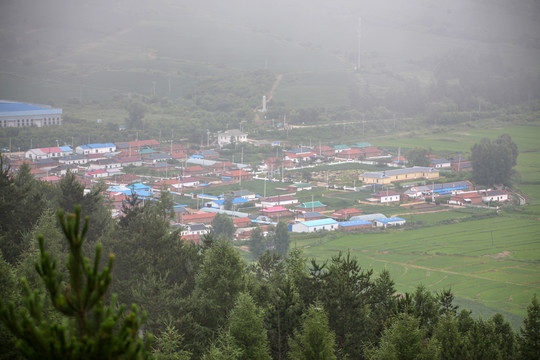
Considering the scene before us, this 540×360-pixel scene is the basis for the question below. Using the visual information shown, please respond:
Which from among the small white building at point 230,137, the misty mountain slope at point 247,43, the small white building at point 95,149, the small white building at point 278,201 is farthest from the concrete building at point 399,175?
the misty mountain slope at point 247,43

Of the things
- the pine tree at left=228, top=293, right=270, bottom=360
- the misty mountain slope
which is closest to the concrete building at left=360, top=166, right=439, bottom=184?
the misty mountain slope

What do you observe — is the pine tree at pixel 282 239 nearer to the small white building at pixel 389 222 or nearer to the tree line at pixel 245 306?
the small white building at pixel 389 222

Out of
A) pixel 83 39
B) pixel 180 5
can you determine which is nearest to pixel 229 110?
pixel 83 39

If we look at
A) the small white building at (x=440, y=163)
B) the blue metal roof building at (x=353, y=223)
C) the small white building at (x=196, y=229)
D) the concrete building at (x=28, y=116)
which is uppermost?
the concrete building at (x=28, y=116)

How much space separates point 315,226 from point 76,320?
17465 millimetres

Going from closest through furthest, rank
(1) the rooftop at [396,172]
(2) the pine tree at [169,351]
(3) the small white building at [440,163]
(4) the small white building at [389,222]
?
(2) the pine tree at [169,351] < (4) the small white building at [389,222] < (1) the rooftop at [396,172] < (3) the small white building at [440,163]

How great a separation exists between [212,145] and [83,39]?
30714mm

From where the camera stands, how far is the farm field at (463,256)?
50.8ft

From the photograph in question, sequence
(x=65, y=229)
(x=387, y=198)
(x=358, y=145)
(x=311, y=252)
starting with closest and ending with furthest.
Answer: (x=65, y=229), (x=311, y=252), (x=387, y=198), (x=358, y=145)

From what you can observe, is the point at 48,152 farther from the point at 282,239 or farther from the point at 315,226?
the point at 282,239

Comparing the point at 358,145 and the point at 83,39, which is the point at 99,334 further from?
the point at 83,39

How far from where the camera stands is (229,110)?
43406 millimetres

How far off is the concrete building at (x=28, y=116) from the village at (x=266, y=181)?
18.3 feet

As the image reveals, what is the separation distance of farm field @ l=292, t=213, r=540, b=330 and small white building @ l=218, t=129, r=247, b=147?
15522 mm
